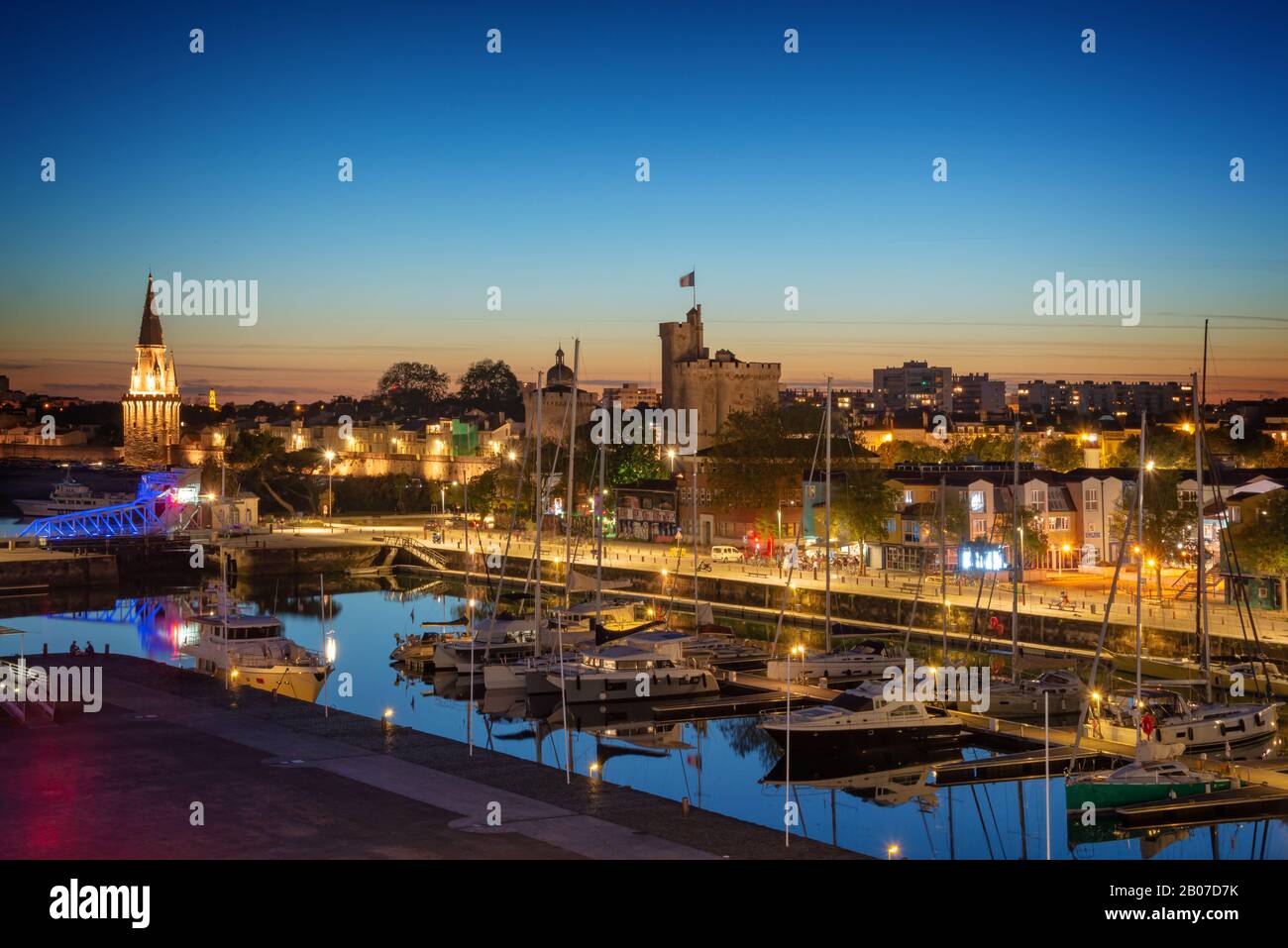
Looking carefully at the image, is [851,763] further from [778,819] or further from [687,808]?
[687,808]

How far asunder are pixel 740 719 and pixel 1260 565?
73.3 feet

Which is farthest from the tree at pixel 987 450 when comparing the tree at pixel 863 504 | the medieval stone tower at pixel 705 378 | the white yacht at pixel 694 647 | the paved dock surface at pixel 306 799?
the paved dock surface at pixel 306 799

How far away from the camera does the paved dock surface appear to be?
2028 centimetres

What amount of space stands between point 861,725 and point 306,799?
49.3 ft

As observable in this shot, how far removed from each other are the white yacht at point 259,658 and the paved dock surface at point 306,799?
848 cm

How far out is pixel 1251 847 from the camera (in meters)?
25.4

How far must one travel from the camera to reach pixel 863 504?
65.4m

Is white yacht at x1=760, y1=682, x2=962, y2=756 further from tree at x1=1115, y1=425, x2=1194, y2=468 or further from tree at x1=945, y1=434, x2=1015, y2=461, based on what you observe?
tree at x1=945, y1=434, x2=1015, y2=461

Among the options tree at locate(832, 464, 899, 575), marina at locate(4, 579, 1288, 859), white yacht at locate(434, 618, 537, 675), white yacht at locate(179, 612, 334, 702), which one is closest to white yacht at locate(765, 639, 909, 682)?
marina at locate(4, 579, 1288, 859)

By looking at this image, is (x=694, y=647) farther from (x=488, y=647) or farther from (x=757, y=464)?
(x=757, y=464)

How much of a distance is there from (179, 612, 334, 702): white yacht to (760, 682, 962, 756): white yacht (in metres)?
14.1
